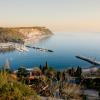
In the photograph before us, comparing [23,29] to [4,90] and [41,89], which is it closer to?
[41,89]

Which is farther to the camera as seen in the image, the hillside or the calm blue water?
the hillside

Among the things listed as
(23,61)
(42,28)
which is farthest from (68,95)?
(42,28)

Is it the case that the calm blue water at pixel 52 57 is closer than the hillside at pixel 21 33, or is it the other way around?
the calm blue water at pixel 52 57

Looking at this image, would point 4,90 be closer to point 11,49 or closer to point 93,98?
point 93,98

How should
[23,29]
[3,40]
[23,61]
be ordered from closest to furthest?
[23,61], [3,40], [23,29]

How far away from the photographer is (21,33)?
10438cm

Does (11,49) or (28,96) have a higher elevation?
(28,96)

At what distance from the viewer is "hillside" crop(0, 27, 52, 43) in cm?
8229

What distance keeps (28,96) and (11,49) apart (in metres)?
54.8

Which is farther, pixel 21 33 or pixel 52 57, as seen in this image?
Result: pixel 21 33

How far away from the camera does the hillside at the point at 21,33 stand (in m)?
82.3

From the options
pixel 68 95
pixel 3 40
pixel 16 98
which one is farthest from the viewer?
pixel 3 40

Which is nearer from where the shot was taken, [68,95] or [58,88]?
[68,95]

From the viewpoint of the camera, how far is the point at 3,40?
79250 millimetres
